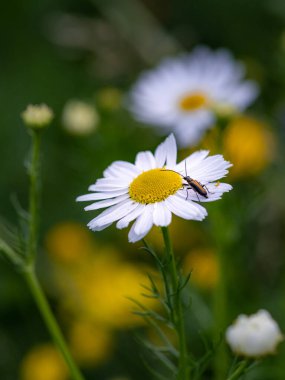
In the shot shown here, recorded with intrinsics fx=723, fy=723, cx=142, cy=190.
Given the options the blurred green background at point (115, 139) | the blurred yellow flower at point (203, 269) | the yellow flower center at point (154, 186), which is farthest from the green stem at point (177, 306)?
the blurred yellow flower at point (203, 269)

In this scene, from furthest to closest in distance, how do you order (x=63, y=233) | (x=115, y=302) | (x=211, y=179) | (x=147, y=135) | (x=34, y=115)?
(x=147, y=135) < (x=63, y=233) < (x=115, y=302) < (x=34, y=115) < (x=211, y=179)

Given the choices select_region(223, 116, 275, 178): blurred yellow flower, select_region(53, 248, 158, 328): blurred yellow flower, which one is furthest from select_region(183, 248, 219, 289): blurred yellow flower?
select_region(223, 116, 275, 178): blurred yellow flower

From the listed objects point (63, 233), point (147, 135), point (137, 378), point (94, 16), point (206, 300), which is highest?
point (94, 16)

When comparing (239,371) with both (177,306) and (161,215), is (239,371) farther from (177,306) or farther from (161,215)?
(161,215)

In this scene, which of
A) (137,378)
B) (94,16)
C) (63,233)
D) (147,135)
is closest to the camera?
(137,378)

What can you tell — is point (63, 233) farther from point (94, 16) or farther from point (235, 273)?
point (94, 16)

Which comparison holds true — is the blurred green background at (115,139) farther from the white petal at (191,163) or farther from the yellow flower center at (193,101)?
the white petal at (191,163)

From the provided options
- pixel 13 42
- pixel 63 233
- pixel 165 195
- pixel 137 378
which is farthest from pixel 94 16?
pixel 165 195
